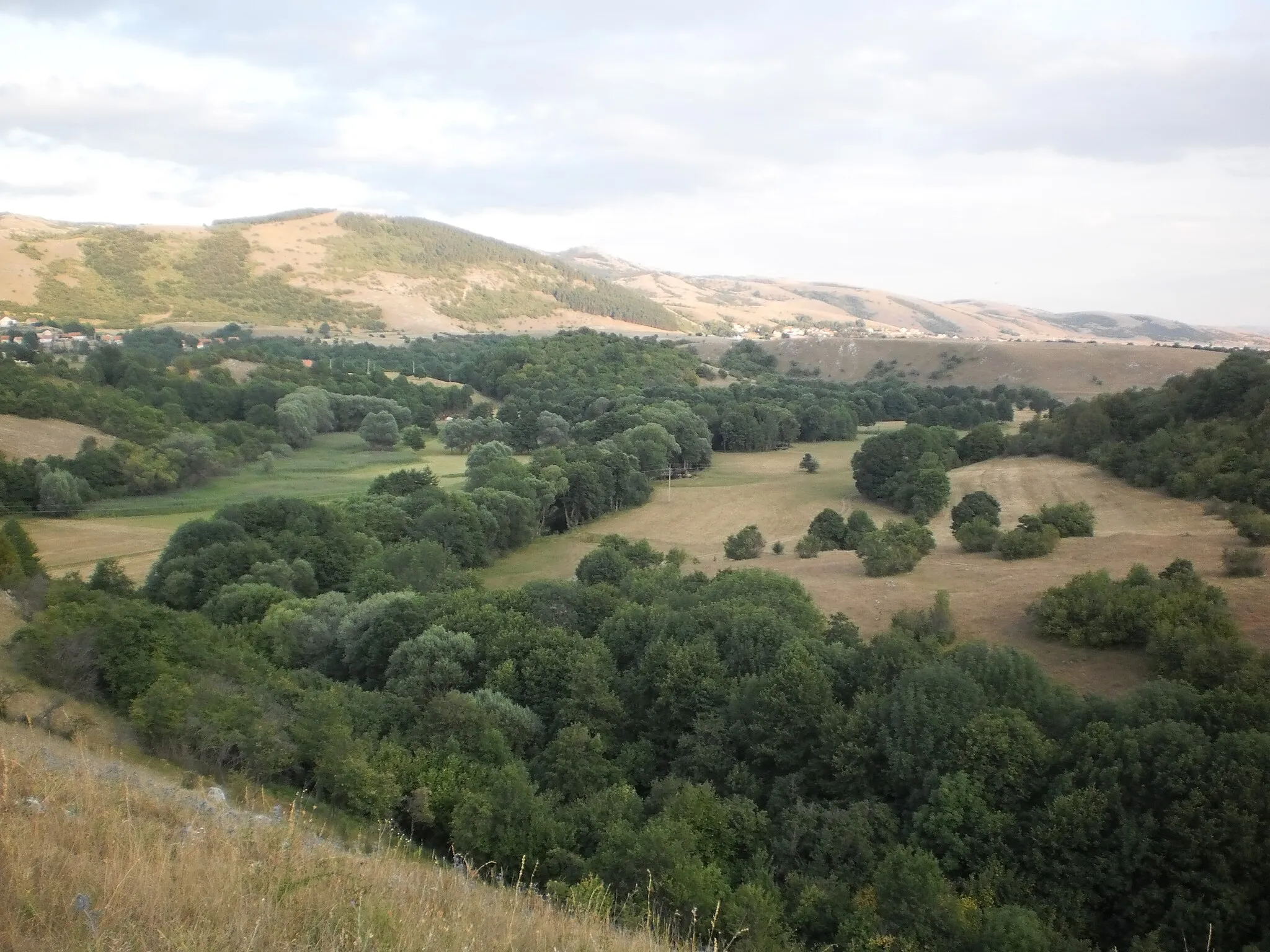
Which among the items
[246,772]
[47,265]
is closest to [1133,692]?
[246,772]

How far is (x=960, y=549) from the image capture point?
95.0ft

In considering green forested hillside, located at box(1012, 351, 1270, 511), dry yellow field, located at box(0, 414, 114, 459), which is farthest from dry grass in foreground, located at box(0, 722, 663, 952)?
dry yellow field, located at box(0, 414, 114, 459)

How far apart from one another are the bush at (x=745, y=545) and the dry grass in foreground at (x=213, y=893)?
84.0ft

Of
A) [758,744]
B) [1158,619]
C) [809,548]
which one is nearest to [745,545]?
[809,548]

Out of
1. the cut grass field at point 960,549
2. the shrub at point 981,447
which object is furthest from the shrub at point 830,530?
the shrub at point 981,447

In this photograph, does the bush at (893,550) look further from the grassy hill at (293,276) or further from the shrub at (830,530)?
the grassy hill at (293,276)

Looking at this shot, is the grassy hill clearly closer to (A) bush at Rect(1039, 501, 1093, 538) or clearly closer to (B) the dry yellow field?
(B) the dry yellow field

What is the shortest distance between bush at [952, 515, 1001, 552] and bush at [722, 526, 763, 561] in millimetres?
7457

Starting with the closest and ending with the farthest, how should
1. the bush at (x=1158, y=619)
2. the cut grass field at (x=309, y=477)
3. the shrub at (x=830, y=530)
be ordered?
1. the bush at (x=1158, y=619)
2. the shrub at (x=830, y=530)
3. the cut grass field at (x=309, y=477)

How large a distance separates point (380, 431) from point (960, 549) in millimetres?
43992

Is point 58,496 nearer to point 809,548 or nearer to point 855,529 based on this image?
point 809,548

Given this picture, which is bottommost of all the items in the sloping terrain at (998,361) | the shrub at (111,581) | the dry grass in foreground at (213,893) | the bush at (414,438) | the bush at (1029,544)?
the shrub at (111,581)

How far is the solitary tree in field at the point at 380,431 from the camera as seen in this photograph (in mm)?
61281

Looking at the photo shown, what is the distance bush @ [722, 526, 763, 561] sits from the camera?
32469 millimetres
